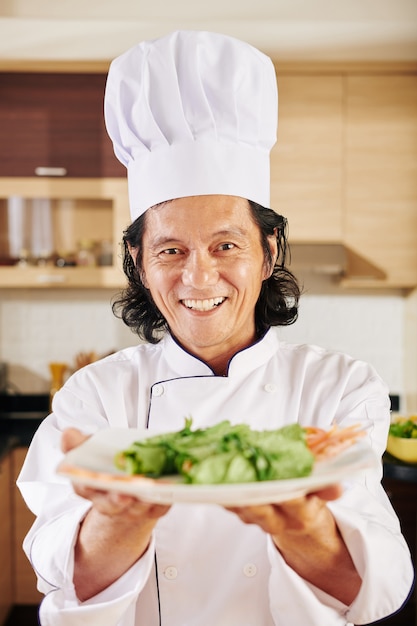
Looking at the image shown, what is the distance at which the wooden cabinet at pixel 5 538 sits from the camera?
311 centimetres

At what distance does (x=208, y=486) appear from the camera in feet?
2.55

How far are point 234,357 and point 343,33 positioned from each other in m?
2.08

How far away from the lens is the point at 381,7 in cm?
315

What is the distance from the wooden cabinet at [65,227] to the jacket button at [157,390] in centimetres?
209

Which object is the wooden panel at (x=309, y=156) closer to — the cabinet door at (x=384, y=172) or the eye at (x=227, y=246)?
the cabinet door at (x=384, y=172)

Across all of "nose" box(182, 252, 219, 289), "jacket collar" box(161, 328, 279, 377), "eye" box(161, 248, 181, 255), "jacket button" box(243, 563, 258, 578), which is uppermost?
"eye" box(161, 248, 181, 255)

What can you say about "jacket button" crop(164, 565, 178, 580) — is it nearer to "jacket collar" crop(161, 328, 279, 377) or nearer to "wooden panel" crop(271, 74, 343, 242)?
"jacket collar" crop(161, 328, 279, 377)

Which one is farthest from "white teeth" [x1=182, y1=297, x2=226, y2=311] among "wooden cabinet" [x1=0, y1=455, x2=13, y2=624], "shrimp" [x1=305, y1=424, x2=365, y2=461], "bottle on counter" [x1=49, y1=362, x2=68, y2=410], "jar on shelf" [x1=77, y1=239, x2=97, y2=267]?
"bottle on counter" [x1=49, y1=362, x2=68, y2=410]

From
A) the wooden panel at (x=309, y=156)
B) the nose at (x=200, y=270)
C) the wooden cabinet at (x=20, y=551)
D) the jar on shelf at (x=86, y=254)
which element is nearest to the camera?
the nose at (x=200, y=270)

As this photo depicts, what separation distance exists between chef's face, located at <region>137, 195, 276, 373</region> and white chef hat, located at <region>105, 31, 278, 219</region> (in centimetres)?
3

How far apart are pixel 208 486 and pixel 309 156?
2.77m

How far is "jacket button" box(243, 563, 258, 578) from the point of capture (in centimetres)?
122

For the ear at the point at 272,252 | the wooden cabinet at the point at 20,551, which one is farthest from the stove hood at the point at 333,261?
the ear at the point at 272,252

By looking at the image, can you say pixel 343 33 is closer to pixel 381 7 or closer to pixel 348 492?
pixel 381 7
